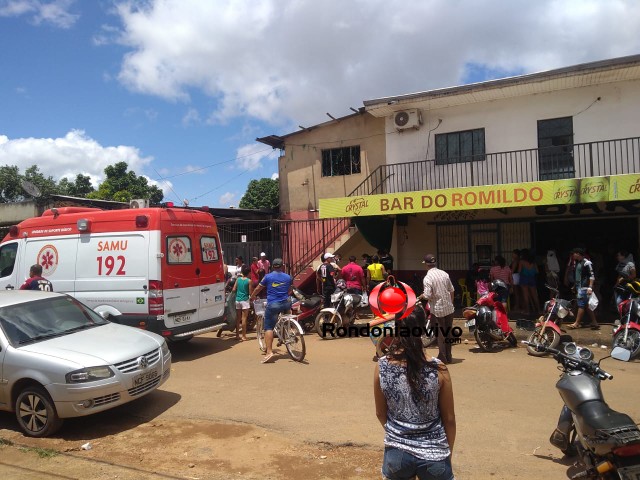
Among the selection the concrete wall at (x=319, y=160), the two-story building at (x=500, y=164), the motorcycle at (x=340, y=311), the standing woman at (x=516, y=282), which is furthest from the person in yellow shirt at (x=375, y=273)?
the concrete wall at (x=319, y=160)

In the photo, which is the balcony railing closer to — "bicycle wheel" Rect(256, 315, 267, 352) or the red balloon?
"bicycle wheel" Rect(256, 315, 267, 352)

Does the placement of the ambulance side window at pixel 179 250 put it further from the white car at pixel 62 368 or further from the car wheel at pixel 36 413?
the car wheel at pixel 36 413

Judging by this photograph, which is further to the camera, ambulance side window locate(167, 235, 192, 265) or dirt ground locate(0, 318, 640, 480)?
ambulance side window locate(167, 235, 192, 265)

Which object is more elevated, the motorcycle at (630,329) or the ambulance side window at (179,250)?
the ambulance side window at (179,250)

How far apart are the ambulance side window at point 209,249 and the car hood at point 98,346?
2831mm

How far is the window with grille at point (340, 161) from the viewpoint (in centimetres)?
1691

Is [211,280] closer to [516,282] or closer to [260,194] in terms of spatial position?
[516,282]

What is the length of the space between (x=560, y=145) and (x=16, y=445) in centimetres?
1310

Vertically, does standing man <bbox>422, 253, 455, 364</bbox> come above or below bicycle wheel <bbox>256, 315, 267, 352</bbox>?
above

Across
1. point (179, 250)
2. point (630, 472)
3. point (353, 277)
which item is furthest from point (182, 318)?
point (630, 472)

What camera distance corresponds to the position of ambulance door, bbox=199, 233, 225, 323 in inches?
356

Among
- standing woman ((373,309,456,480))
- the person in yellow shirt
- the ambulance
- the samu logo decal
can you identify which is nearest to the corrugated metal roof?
the person in yellow shirt

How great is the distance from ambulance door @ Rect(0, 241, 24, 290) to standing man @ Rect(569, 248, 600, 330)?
10504mm

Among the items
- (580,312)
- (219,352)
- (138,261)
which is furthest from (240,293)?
(580,312)
